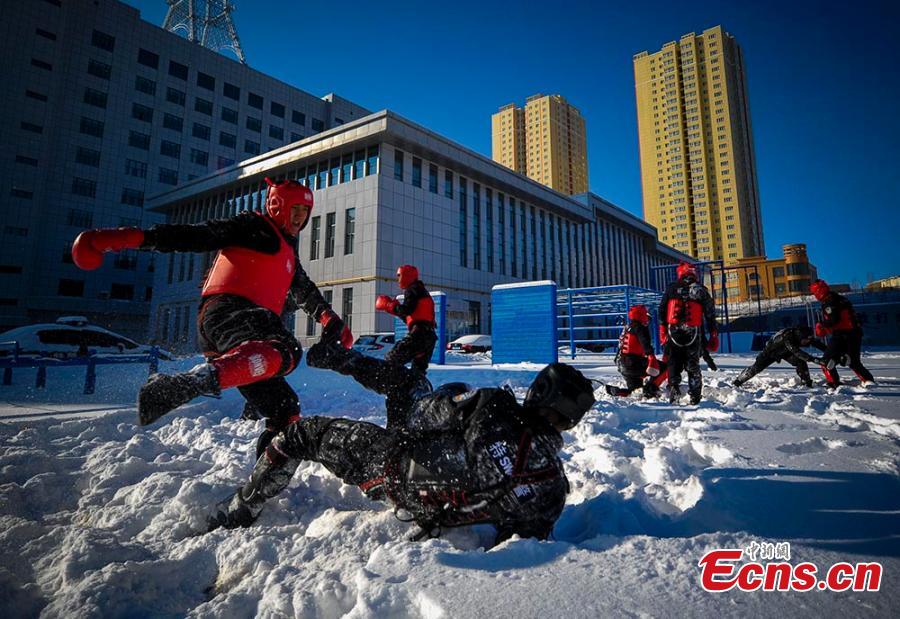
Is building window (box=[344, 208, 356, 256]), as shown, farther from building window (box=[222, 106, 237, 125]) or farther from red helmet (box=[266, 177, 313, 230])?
building window (box=[222, 106, 237, 125])

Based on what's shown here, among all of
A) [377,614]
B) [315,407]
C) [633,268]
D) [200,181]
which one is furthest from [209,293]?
[633,268]

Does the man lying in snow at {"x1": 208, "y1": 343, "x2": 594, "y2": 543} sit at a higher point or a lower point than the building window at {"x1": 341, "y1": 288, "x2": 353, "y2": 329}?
lower

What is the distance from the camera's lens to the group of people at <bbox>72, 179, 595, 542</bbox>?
57.3 inches

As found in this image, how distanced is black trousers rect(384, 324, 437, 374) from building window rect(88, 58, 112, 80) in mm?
45644

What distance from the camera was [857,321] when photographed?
21.9 feet

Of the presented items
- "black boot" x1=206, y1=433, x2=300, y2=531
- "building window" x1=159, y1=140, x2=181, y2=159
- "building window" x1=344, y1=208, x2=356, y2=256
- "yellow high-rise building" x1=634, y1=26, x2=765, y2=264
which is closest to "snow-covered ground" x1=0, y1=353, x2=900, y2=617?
"black boot" x1=206, y1=433, x2=300, y2=531

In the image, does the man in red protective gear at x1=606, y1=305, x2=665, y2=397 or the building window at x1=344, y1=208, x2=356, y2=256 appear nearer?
the man in red protective gear at x1=606, y1=305, x2=665, y2=397

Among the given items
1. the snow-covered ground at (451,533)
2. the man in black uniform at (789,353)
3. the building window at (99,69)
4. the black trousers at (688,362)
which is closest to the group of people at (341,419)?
the snow-covered ground at (451,533)

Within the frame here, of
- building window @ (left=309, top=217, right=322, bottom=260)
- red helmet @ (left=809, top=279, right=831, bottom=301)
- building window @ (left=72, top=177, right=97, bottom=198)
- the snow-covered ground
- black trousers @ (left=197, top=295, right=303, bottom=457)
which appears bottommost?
the snow-covered ground

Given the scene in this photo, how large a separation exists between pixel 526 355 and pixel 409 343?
7.00m

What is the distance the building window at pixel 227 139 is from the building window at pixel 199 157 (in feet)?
6.09

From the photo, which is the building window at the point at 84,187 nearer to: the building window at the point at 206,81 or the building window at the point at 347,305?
the building window at the point at 206,81

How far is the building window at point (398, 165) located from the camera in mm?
24375

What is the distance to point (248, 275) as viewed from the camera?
2197 millimetres
